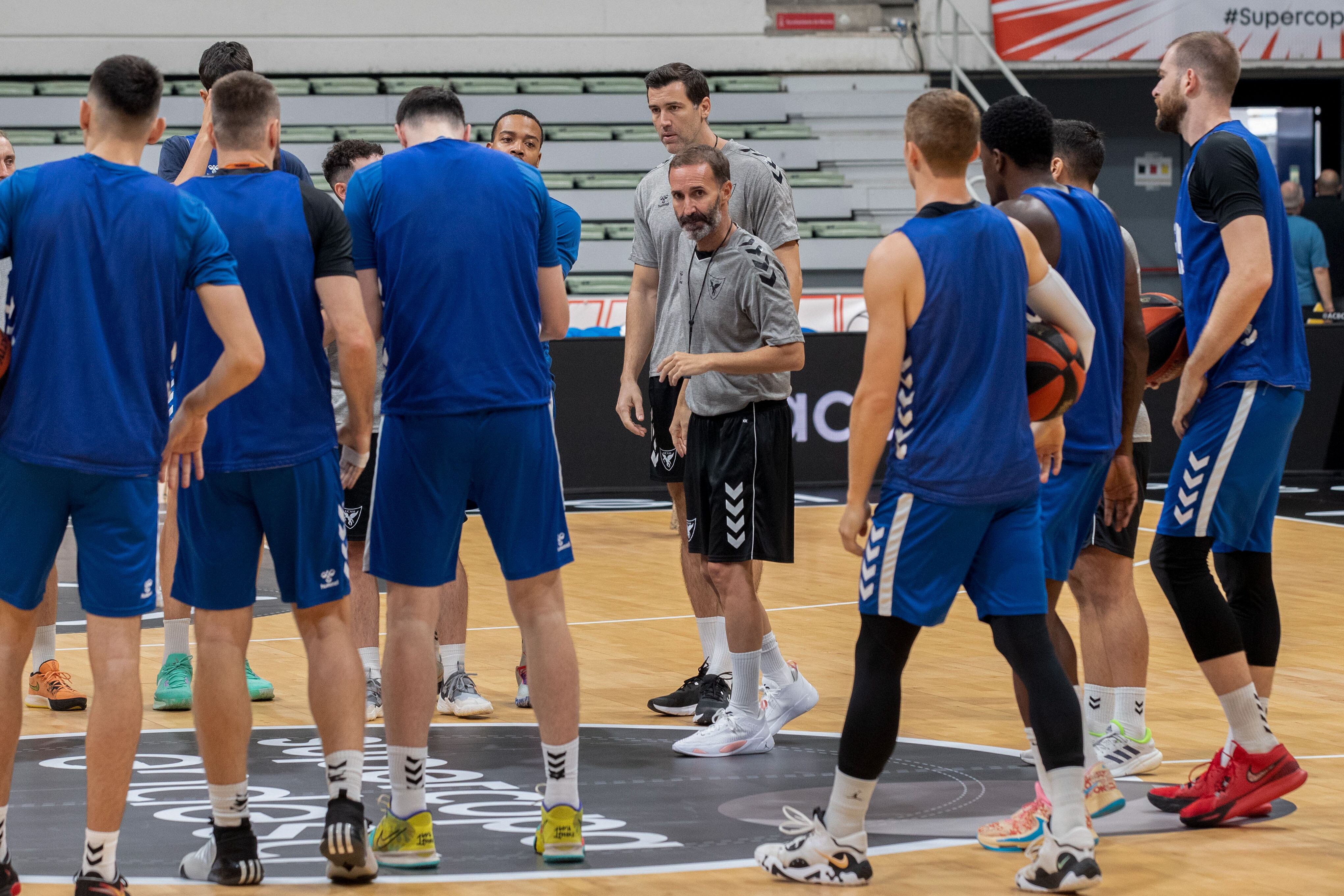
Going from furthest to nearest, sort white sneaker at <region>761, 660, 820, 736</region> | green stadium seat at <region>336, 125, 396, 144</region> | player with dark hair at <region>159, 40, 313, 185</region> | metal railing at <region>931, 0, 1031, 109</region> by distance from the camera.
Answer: metal railing at <region>931, 0, 1031, 109</region> < green stadium seat at <region>336, 125, 396, 144</region> < white sneaker at <region>761, 660, 820, 736</region> < player with dark hair at <region>159, 40, 313, 185</region>

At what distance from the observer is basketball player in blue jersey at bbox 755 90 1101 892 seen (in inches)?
136

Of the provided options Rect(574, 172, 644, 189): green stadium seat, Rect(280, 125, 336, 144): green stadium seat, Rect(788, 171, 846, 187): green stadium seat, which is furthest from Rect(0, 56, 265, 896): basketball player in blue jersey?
Rect(788, 171, 846, 187): green stadium seat

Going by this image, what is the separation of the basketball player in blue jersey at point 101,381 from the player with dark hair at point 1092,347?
184 centimetres

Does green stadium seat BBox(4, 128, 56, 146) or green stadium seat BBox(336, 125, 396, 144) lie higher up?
green stadium seat BBox(336, 125, 396, 144)

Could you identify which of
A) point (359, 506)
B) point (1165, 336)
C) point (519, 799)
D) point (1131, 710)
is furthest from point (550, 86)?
point (519, 799)

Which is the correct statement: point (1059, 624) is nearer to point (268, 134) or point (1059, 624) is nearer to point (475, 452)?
point (475, 452)

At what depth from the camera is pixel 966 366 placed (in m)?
3.49

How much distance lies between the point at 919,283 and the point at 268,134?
1508mm

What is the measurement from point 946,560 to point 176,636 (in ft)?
10.3

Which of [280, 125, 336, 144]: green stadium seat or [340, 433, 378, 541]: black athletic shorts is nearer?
[340, 433, 378, 541]: black athletic shorts

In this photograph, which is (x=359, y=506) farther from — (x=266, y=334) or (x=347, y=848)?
(x=347, y=848)

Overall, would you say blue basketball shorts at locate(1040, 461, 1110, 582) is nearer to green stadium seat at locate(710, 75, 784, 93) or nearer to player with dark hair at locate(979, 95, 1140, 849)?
player with dark hair at locate(979, 95, 1140, 849)

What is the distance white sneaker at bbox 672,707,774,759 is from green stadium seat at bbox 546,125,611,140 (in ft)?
39.9

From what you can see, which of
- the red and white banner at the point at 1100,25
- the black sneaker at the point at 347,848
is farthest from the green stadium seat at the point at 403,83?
the black sneaker at the point at 347,848
